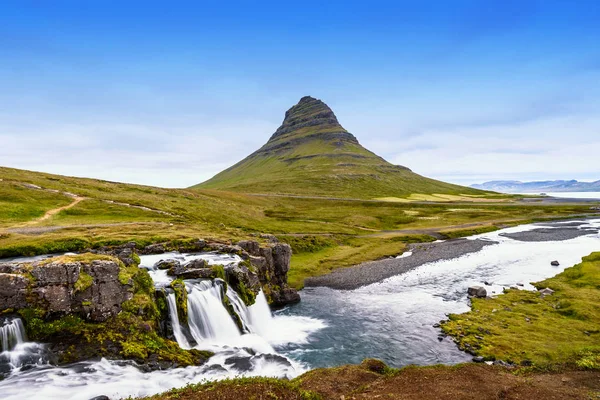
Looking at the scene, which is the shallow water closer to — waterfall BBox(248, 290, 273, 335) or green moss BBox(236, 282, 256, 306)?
waterfall BBox(248, 290, 273, 335)

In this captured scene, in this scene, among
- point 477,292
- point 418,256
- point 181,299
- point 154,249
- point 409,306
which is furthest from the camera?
point 418,256

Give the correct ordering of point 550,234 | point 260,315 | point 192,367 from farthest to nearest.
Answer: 1. point 550,234
2. point 260,315
3. point 192,367

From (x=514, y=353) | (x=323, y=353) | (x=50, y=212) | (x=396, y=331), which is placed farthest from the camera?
(x=50, y=212)

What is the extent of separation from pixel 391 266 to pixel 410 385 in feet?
168

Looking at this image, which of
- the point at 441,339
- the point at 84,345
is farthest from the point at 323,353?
the point at 84,345

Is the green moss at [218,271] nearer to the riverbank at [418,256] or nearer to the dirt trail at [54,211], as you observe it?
the riverbank at [418,256]

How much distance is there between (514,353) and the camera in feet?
100

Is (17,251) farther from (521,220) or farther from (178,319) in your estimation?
(521,220)

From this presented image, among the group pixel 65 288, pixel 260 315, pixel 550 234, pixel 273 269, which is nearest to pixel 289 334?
pixel 260 315

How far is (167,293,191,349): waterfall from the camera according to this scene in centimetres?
3102

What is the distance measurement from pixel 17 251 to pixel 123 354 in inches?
1120

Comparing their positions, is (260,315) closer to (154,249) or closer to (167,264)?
(167,264)

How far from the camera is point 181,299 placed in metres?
33.1

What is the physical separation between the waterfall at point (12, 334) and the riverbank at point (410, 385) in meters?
13.5
